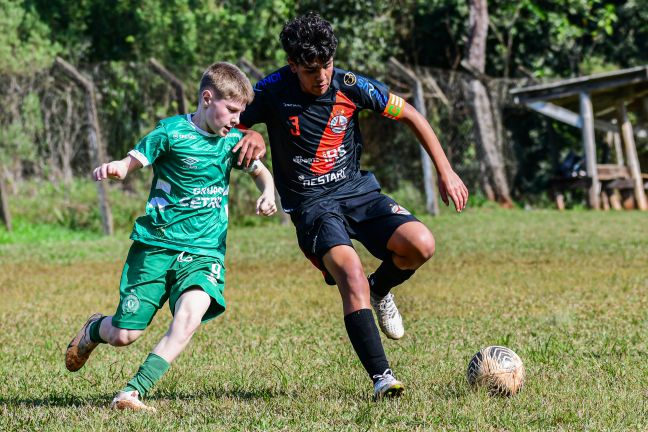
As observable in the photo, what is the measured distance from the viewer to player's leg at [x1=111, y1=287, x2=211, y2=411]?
4852mm

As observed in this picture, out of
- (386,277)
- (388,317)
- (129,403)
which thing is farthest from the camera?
(388,317)

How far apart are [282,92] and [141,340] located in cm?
261

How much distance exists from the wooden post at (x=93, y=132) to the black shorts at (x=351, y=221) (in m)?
10.2

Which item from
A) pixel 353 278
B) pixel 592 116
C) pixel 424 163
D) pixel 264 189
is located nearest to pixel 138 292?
pixel 264 189

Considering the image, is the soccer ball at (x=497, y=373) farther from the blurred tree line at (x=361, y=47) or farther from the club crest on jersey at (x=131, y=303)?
the blurred tree line at (x=361, y=47)

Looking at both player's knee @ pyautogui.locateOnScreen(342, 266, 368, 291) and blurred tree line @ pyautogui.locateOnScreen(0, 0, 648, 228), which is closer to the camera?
player's knee @ pyautogui.locateOnScreen(342, 266, 368, 291)

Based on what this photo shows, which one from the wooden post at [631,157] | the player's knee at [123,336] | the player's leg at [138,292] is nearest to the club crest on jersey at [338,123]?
the player's leg at [138,292]

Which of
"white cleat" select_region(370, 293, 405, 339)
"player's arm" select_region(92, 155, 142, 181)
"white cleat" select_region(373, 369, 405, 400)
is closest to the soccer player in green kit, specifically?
"player's arm" select_region(92, 155, 142, 181)

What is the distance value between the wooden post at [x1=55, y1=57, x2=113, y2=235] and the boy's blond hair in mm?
10418

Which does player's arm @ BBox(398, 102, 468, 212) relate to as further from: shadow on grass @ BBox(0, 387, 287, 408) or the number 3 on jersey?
shadow on grass @ BBox(0, 387, 287, 408)

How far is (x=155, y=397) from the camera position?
5344 mm

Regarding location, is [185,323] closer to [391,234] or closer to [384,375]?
[384,375]

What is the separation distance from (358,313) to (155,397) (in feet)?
3.66

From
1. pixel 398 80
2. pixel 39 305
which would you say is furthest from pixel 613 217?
pixel 39 305
